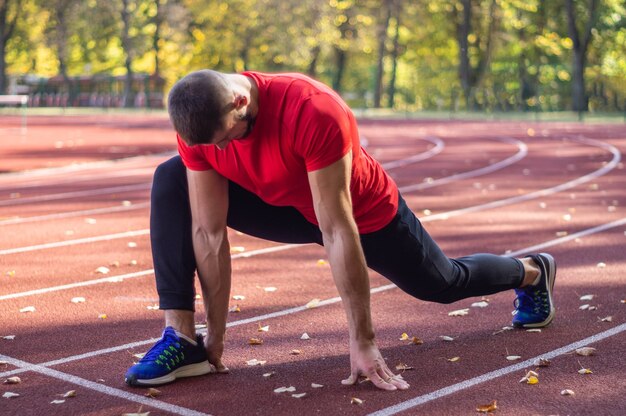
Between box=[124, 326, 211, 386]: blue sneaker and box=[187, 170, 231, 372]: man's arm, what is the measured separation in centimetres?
10

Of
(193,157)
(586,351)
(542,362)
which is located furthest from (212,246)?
(586,351)

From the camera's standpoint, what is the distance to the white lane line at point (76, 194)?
12539 millimetres

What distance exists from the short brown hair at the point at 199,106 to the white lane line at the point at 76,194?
902 centimetres

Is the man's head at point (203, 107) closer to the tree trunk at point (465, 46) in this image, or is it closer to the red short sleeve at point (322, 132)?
the red short sleeve at point (322, 132)

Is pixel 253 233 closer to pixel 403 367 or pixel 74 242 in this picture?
pixel 403 367

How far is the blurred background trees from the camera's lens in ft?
156

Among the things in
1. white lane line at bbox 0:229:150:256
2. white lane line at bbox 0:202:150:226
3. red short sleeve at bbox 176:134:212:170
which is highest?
red short sleeve at bbox 176:134:212:170

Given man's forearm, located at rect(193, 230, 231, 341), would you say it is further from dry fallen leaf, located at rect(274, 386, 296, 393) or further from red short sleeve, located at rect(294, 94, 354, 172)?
red short sleeve, located at rect(294, 94, 354, 172)

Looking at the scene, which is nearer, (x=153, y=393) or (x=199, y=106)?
(x=199, y=106)

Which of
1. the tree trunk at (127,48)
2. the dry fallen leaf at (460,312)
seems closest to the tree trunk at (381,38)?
the tree trunk at (127,48)

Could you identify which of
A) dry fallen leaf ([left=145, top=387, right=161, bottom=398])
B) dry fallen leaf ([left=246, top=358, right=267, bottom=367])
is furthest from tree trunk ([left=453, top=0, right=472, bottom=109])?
dry fallen leaf ([left=145, top=387, right=161, bottom=398])

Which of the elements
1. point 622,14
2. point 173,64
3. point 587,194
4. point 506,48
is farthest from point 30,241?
point 173,64

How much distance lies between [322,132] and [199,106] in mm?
492

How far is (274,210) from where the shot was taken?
179 inches
